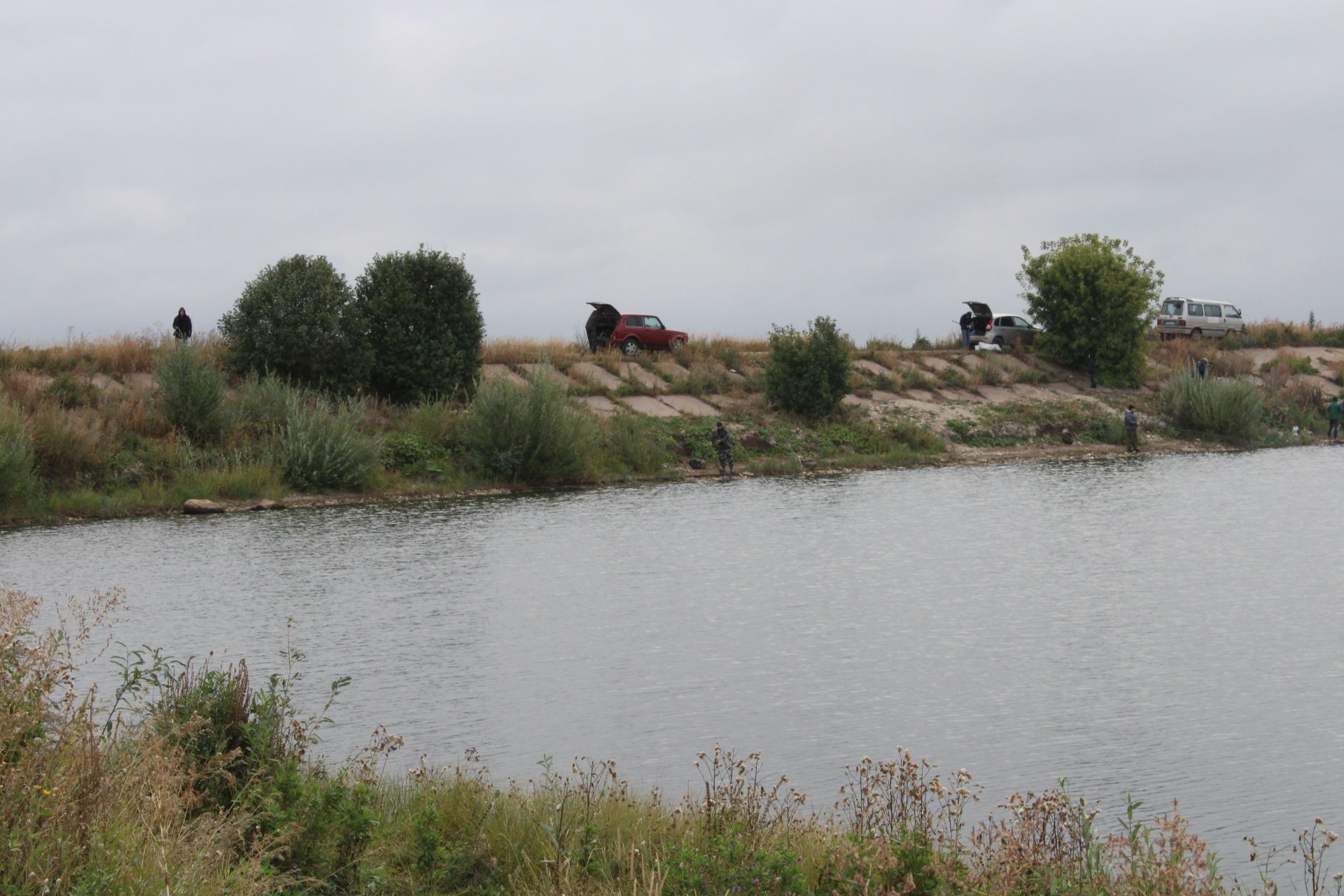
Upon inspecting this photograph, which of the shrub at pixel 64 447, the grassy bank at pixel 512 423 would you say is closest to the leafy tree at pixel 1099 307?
the grassy bank at pixel 512 423

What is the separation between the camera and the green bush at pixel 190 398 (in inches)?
1216

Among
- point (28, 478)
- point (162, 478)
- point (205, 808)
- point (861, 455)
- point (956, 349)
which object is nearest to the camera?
point (205, 808)

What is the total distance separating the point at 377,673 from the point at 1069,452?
3389 cm

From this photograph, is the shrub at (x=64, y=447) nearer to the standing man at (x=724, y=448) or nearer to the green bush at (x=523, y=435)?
the green bush at (x=523, y=435)

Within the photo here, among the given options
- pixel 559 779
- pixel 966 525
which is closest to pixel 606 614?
pixel 559 779

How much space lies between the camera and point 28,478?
88.2 feet

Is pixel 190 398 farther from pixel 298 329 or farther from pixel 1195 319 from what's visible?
pixel 1195 319

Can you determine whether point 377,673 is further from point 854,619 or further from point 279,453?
point 279,453

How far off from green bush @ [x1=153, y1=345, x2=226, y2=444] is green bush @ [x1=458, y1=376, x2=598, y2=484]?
6.16 meters

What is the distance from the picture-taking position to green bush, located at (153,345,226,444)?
30.9 m

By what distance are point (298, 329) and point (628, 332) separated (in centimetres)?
1558

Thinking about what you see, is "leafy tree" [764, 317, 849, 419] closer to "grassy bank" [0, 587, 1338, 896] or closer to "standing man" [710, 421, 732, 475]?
"standing man" [710, 421, 732, 475]

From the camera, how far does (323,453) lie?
3017 cm

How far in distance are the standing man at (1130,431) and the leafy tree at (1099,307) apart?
801 cm
